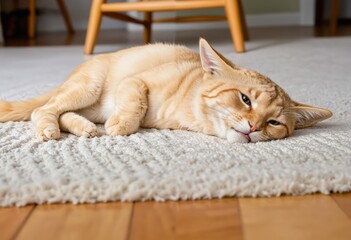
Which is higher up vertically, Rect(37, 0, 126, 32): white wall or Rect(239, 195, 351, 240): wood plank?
Rect(37, 0, 126, 32): white wall

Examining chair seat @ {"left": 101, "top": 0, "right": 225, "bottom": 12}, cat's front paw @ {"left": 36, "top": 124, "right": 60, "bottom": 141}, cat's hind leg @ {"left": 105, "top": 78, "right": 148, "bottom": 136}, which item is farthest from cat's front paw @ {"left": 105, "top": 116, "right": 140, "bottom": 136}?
chair seat @ {"left": 101, "top": 0, "right": 225, "bottom": 12}

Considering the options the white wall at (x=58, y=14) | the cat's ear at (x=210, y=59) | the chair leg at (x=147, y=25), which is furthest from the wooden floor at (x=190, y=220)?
the white wall at (x=58, y=14)

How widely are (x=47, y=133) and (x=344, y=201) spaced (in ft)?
2.00

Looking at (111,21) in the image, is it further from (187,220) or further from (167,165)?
(187,220)

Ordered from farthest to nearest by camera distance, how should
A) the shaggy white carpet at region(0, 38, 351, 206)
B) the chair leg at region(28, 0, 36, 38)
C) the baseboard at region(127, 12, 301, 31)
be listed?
the baseboard at region(127, 12, 301, 31) → the chair leg at region(28, 0, 36, 38) → the shaggy white carpet at region(0, 38, 351, 206)

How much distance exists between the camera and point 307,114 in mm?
1148

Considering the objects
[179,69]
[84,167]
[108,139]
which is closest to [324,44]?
[179,69]

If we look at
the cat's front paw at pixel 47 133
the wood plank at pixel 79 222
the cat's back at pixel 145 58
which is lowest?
the wood plank at pixel 79 222

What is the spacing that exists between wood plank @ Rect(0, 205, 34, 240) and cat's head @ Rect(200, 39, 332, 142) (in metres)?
0.47

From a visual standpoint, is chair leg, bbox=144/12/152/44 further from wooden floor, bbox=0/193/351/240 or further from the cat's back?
wooden floor, bbox=0/193/351/240

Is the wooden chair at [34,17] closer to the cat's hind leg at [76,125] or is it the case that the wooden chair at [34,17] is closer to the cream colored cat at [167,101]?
the cream colored cat at [167,101]

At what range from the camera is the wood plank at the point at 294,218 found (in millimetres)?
650

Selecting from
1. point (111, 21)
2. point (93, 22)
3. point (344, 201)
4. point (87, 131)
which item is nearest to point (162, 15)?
point (111, 21)

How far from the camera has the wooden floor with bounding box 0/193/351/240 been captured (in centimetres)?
65
